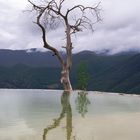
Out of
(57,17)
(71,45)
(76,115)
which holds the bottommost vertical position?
(76,115)

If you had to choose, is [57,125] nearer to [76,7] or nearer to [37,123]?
[37,123]

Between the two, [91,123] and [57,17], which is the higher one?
[57,17]

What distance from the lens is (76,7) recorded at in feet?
126

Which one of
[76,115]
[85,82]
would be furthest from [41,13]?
[76,115]

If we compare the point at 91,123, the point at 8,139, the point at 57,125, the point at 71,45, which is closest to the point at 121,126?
the point at 91,123

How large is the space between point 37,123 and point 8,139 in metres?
3.64

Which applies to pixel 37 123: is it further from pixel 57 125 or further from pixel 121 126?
pixel 121 126

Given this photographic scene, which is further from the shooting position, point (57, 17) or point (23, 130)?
point (57, 17)

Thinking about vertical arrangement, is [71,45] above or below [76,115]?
above

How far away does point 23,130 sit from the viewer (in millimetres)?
11898

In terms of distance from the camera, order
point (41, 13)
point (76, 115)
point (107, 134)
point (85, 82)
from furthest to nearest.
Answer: point (85, 82), point (41, 13), point (76, 115), point (107, 134)

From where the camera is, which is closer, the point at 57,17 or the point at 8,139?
the point at 8,139

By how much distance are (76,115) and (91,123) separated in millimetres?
2669

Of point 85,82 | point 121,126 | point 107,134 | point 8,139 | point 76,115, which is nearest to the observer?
point 8,139
